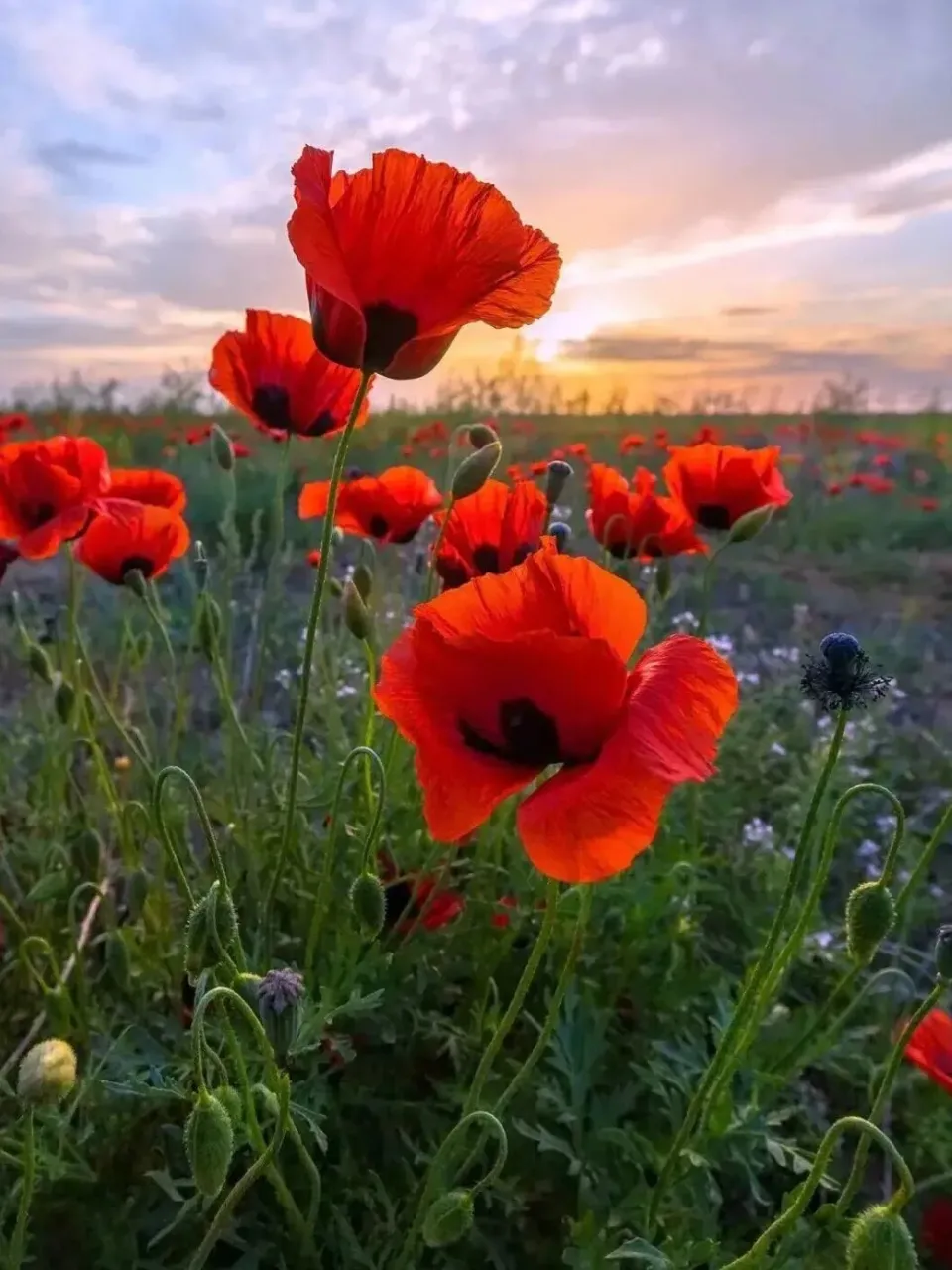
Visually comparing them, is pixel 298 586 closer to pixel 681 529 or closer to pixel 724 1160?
pixel 681 529

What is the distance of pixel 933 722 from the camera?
353 cm

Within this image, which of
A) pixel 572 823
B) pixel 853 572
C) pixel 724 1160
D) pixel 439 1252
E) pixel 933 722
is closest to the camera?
pixel 572 823

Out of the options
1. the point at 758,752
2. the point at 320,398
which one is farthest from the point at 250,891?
the point at 758,752

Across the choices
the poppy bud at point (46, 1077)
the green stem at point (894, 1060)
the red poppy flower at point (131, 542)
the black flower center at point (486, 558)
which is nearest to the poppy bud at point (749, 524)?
the black flower center at point (486, 558)

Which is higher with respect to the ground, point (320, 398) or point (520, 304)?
point (520, 304)

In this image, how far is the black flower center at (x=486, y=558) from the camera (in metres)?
1.59

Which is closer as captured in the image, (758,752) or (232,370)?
(232,370)

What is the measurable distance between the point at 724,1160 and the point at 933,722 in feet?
7.31

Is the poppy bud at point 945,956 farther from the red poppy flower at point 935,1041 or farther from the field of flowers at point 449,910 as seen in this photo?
the red poppy flower at point 935,1041

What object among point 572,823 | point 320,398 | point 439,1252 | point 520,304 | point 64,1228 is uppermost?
point 520,304

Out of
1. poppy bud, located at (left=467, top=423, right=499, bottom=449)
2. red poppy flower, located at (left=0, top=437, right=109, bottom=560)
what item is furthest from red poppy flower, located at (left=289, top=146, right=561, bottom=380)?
red poppy flower, located at (left=0, top=437, right=109, bottom=560)

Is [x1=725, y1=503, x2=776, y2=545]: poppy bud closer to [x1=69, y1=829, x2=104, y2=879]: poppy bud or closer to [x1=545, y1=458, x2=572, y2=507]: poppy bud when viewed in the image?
[x1=545, y1=458, x2=572, y2=507]: poppy bud

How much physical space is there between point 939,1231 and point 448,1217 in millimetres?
936

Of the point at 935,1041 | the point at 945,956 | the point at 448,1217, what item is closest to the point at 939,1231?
the point at 935,1041
